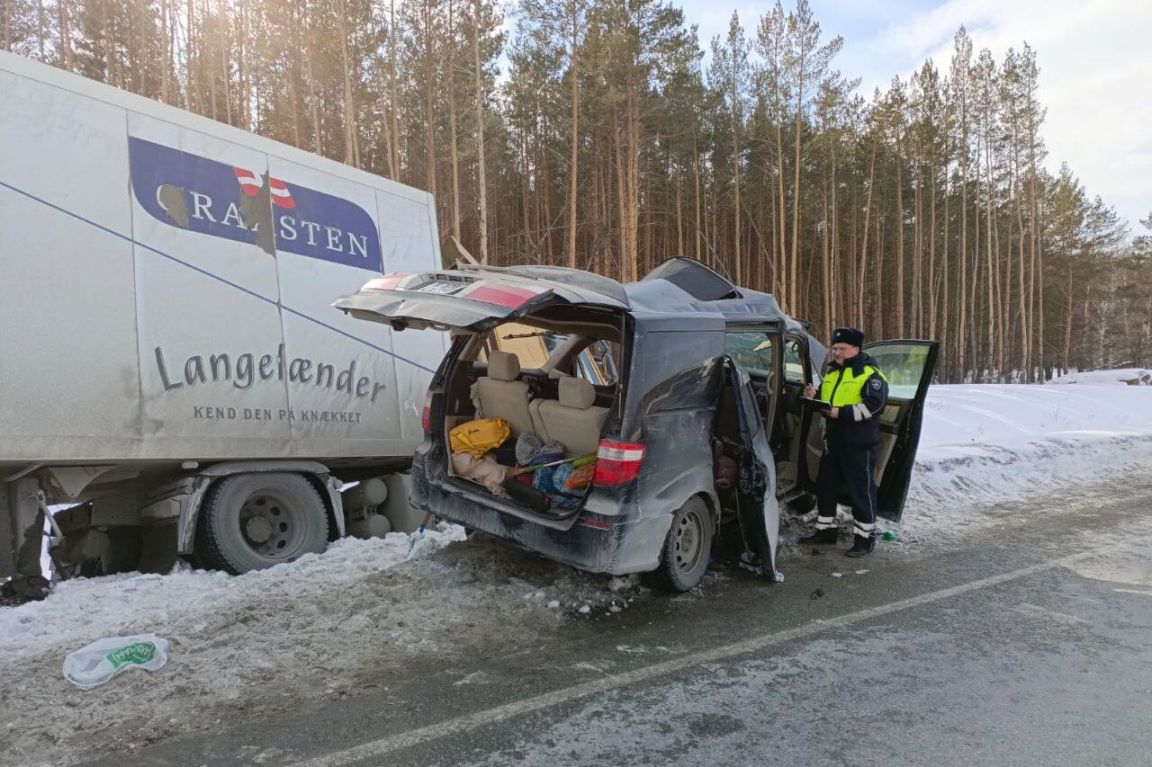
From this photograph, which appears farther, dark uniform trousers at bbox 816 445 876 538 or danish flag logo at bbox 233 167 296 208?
dark uniform trousers at bbox 816 445 876 538

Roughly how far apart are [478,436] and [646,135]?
19.9 metres

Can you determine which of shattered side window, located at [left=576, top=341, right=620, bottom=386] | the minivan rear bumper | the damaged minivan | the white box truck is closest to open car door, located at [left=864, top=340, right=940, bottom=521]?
the damaged minivan

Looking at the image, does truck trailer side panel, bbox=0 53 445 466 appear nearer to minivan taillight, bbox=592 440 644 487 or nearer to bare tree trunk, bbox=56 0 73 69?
minivan taillight, bbox=592 440 644 487

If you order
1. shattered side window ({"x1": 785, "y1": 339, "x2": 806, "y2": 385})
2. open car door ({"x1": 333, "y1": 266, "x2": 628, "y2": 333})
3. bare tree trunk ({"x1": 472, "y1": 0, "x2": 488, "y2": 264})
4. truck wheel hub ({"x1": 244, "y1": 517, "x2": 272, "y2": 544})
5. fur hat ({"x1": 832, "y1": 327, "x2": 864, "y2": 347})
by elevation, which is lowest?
truck wheel hub ({"x1": 244, "y1": 517, "x2": 272, "y2": 544})

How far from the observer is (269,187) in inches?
188

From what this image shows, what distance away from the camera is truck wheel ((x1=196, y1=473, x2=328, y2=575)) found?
14.5 feet

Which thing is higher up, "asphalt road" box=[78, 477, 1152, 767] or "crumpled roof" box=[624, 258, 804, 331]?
"crumpled roof" box=[624, 258, 804, 331]

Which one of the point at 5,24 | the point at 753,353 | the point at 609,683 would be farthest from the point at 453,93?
the point at 609,683

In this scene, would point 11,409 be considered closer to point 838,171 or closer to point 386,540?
point 386,540

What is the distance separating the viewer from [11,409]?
3494 millimetres

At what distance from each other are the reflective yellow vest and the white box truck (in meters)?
3.39

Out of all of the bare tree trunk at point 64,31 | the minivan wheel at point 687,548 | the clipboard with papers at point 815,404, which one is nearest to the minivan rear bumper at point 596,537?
the minivan wheel at point 687,548

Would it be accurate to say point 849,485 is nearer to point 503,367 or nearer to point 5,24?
point 503,367

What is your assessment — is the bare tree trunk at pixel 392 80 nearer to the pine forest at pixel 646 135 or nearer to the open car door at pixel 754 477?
the pine forest at pixel 646 135
